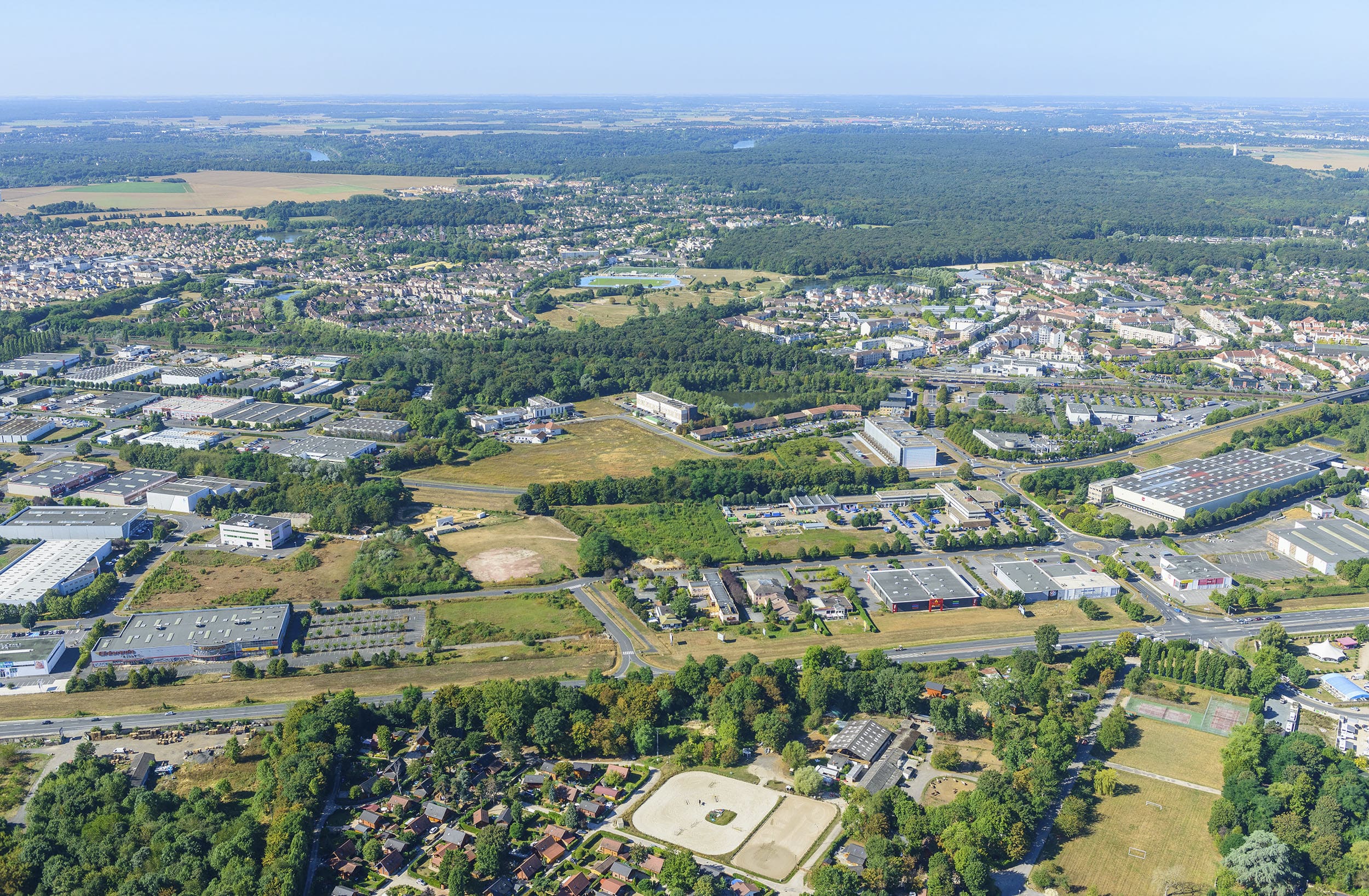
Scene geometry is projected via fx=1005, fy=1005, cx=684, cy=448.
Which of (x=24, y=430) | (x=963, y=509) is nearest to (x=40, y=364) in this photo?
(x=24, y=430)

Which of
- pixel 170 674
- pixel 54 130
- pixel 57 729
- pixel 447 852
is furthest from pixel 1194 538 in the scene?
pixel 54 130

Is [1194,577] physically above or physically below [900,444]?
below

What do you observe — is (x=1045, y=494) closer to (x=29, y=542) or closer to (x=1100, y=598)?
(x=1100, y=598)

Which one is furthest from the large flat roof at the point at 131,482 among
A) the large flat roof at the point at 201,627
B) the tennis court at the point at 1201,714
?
the tennis court at the point at 1201,714

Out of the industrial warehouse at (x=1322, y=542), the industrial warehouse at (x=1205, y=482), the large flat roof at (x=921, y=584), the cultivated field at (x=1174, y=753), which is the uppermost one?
the industrial warehouse at (x=1205, y=482)

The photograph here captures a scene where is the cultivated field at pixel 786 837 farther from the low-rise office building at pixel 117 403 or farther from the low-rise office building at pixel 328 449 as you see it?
the low-rise office building at pixel 117 403

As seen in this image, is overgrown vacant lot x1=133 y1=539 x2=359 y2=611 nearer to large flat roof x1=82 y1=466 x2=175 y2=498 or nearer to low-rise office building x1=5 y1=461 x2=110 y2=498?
large flat roof x1=82 y1=466 x2=175 y2=498

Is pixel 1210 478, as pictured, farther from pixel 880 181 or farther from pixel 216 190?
pixel 216 190
